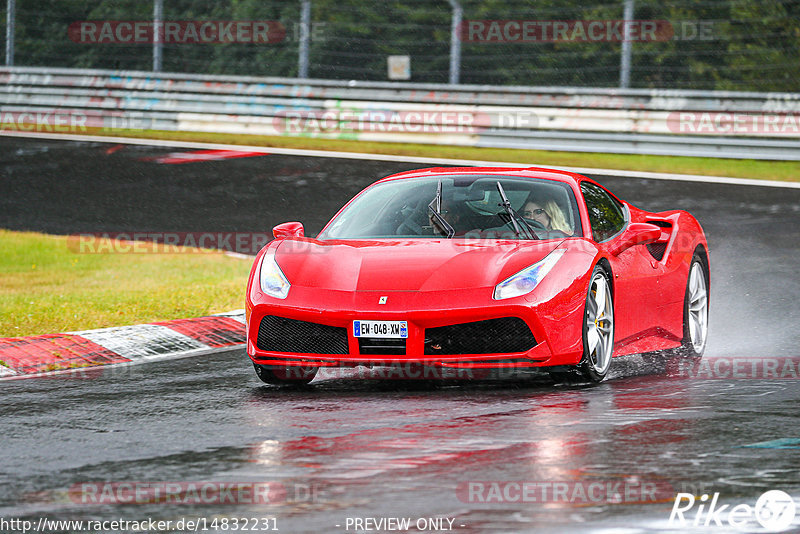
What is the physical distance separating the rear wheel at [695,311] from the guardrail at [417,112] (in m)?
10.4

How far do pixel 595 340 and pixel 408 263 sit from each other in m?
1.10

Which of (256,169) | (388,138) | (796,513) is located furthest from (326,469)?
(388,138)

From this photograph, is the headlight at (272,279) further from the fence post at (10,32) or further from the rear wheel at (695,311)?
the fence post at (10,32)

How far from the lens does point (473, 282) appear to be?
23.3 feet

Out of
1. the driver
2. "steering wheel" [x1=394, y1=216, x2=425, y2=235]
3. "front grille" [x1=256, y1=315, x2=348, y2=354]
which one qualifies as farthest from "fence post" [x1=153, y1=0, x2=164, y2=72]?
"front grille" [x1=256, y1=315, x2=348, y2=354]

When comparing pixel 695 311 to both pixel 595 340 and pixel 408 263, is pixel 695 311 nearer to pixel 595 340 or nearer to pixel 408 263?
pixel 595 340

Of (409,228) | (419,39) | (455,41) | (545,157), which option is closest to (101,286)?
(409,228)

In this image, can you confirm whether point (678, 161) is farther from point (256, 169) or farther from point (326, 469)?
point (326, 469)

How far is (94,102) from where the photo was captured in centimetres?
2386

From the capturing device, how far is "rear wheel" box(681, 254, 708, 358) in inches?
345

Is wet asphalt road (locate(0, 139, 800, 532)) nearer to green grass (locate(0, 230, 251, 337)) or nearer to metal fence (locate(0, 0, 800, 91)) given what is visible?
green grass (locate(0, 230, 251, 337))

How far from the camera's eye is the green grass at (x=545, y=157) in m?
18.8

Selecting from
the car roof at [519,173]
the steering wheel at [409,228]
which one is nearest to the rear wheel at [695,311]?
the car roof at [519,173]

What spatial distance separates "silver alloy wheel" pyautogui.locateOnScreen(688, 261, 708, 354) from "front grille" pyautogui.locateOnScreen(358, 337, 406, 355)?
101 inches
